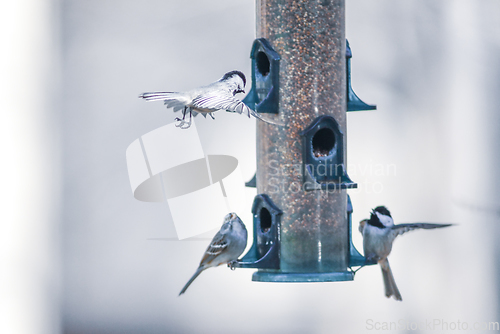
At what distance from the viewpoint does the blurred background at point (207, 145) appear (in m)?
Answer: 5.35

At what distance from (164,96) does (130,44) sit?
3213 millimetres

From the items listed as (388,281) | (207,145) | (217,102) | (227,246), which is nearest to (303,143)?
(217,102)

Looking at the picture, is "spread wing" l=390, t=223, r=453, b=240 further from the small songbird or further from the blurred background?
the blurred background

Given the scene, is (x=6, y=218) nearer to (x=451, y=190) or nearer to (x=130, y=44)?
(x=130, y=44)

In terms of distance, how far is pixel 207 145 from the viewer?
530cm

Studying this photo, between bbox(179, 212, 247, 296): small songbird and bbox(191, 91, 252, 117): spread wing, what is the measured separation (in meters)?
0.56

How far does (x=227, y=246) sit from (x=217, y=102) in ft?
2.15

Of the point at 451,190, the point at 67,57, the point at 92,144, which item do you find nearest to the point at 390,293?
the point at 451,190

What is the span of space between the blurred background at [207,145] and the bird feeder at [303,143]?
7.70 ft

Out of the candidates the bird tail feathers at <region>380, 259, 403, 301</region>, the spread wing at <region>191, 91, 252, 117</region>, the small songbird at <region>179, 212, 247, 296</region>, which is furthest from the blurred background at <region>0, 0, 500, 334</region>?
the spread wing at <region>191, 91, 252, 117</region>

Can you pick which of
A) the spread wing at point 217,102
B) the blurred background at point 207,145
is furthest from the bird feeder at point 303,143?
the blurred background at point 207,145

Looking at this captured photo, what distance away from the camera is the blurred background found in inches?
211

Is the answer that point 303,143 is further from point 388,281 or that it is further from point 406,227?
point 388,281

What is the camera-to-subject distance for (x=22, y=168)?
17.6 ft
